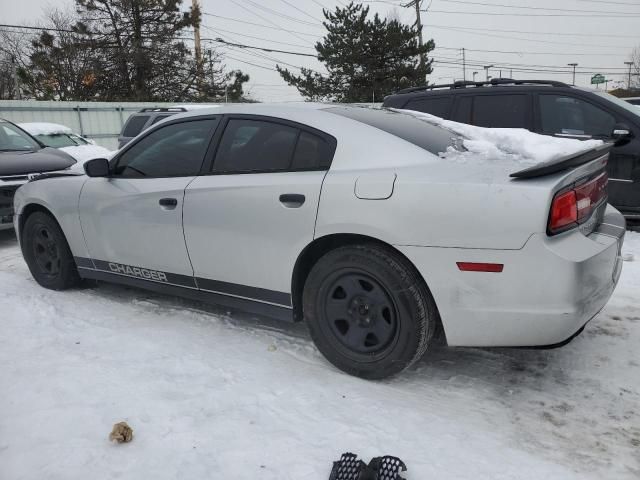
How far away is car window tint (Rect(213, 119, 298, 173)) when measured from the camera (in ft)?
10.9

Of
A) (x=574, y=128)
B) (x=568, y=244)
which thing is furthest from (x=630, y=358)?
(x=574, y=128)

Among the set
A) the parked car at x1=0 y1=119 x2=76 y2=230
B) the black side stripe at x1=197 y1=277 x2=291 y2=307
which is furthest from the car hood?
the black side stripe at x1=197 y1=277 x2=291 y2=307

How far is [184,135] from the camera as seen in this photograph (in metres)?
3.87

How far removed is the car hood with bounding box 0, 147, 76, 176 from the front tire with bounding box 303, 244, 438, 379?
5.27m

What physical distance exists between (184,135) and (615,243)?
2.86 metres

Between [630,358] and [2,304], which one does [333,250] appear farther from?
[2,304]

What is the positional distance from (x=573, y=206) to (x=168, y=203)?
8.33 feet

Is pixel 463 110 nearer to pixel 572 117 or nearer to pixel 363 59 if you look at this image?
pixel 572 117

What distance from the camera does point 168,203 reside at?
146 inches

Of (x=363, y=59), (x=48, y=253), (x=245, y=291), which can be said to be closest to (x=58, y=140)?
(x=48, y=253)

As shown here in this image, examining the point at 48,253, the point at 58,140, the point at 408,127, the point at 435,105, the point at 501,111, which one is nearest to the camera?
the point at 408,127

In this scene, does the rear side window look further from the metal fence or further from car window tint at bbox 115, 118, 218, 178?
the metal fence

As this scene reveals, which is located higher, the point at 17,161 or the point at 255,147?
the point at 255,147

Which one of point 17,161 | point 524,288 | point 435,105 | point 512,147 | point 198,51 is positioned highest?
point 198,51
